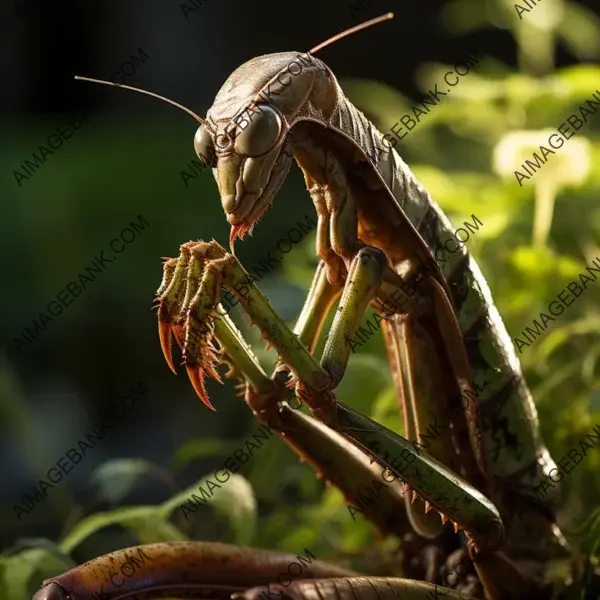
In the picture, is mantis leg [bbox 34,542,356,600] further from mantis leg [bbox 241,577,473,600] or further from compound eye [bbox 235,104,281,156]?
compound eye [bbox 235,104,281,156]

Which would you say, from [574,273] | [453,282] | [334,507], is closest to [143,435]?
[334,507]

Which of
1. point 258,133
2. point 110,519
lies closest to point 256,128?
point 258,133

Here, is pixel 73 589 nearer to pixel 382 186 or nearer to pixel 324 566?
pixel 324 566

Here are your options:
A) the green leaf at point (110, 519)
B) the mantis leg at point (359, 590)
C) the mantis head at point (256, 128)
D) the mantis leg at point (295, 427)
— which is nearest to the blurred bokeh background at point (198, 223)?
the green leaf at point (110, 519)

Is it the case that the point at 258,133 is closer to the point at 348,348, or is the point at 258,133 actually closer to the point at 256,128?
the point at 256,128

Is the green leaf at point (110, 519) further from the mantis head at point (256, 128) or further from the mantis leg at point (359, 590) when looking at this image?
the mantis head at point (256, 128)

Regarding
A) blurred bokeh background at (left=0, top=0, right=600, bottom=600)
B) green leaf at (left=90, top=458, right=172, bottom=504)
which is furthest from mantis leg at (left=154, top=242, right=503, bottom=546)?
green leaf at (left=90, top=458, right=172, bottom=504)
